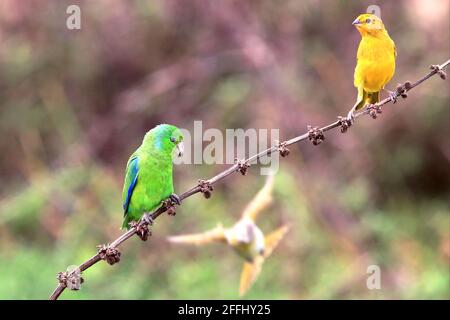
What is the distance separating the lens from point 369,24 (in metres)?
1.37

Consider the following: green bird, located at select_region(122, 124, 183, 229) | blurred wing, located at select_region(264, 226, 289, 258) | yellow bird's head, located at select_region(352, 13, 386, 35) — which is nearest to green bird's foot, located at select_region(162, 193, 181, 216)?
green bird, located at select_region(122, 124, 183, 229)

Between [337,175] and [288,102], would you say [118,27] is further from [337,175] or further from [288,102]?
[337,175]

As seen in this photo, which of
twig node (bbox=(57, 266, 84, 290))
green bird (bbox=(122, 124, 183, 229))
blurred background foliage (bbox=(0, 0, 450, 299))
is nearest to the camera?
twig node (bbox=(57, 266, 84, 290))

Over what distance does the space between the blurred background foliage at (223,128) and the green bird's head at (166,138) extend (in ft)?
10.6

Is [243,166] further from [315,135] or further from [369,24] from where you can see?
[369,24]

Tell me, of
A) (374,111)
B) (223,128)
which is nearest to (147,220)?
(374,111)

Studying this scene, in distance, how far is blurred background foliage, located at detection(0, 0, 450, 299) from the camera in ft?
16.4

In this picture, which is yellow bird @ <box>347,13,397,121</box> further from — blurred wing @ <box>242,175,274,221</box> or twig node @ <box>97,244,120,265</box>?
twig node @ <box>97,244,120,265</box>

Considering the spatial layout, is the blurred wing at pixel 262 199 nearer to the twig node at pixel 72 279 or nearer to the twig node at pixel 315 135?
the twig node at pixel 315 135

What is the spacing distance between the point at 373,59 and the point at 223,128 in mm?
4754

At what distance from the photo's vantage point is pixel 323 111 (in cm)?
616

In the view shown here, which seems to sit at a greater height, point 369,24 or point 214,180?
point 369,24

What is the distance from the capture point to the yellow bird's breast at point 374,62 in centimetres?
138

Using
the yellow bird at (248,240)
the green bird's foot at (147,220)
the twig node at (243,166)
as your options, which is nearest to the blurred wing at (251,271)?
the yellow bird at (248,240)
